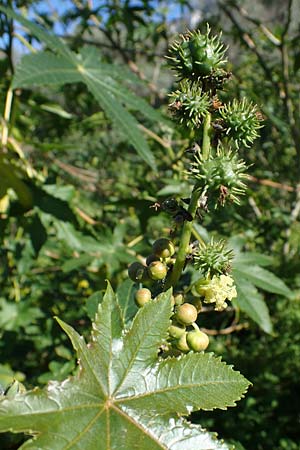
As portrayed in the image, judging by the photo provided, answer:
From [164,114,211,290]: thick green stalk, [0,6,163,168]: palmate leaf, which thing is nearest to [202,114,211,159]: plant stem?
[164,114,211,290]: thick green stalk

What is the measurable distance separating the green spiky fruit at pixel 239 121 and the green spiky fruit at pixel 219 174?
46 millimetres

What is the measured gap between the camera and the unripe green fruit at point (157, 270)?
3.23 ft

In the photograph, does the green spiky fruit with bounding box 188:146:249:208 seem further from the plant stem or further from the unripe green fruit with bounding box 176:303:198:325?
the unripe green fruit with bounding box 176:303:198:325

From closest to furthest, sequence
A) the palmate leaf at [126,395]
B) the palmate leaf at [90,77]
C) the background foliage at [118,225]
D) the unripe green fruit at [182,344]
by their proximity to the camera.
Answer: the palmate leaf at [126,395]
the unripe green fruit at [182,344]
the palmate leaf at [90,77]
the background foliage at [118,225]

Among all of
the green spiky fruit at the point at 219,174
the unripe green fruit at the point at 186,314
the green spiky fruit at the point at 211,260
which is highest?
the green spiky fruit at the point at 219,174

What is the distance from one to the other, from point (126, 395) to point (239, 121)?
0.48 meters

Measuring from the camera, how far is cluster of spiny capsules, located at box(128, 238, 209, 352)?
3.12 ft

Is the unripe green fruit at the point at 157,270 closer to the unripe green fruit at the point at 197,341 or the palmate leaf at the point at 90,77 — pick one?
the unripe green fruit at the point at 197,341

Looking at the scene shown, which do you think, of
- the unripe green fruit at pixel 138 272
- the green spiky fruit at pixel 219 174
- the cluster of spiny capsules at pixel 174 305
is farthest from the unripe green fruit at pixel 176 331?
the green spiky fruit at pixel 219 174

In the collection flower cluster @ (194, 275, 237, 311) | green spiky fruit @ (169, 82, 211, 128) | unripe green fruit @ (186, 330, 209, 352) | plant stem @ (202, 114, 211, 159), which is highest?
green spiky fruit @ (169, 82, 211, 128)

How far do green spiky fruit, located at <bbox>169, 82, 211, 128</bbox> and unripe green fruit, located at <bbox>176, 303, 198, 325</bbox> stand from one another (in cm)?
A: 30

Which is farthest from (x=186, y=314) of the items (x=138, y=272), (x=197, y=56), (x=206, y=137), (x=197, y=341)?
(x=197, y=56)

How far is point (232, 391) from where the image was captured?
91cm

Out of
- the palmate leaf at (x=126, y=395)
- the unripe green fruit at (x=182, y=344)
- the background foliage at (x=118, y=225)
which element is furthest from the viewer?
the background foliage at (x=118, y=225)
